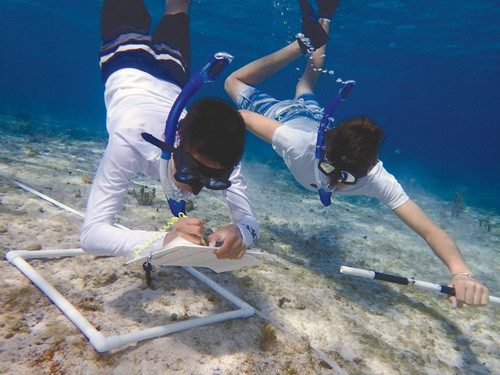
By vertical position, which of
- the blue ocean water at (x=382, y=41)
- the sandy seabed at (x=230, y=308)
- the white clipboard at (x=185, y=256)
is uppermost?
the blue ocean water at (x=382, y=41)

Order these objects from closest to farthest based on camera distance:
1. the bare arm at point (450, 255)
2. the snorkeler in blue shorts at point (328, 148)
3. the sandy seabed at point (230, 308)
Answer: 1. the sandy seabed at point (230, 308)
2. the bare arm at point (450, 255)
3. the snorkeler in blue shorts at point (328, 148)

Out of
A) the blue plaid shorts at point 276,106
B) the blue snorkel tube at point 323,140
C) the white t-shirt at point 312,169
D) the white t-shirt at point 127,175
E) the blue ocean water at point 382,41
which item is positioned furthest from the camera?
the blue ocean water at point 382,41

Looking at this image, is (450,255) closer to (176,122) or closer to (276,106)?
(176,122)

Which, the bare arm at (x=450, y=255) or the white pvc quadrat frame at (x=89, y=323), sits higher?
the bare arm at (x=450, y=255)

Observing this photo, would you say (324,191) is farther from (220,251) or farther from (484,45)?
(484,45)

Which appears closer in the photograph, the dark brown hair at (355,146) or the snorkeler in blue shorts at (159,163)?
the snorkeler in blue shorts at (159,163)

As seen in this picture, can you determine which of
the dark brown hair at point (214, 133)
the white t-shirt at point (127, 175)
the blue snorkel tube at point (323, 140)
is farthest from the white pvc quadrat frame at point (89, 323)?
the blue snorkel tube at point (323, 140)

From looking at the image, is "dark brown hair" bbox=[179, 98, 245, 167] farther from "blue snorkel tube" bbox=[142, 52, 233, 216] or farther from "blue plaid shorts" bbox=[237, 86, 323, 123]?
"blue plaid shorts" bbox=[237, 86, 323, 123]

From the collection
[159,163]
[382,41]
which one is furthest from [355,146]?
[382,41]

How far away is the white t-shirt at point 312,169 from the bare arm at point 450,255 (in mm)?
233

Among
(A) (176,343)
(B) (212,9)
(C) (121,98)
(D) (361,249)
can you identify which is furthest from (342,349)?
(B) (212,9)

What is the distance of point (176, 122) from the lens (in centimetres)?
299

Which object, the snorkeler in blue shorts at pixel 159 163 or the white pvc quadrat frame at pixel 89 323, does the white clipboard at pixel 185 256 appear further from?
the white pvc quadrat frame at pixel 89 323

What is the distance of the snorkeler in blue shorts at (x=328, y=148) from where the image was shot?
412 cm
